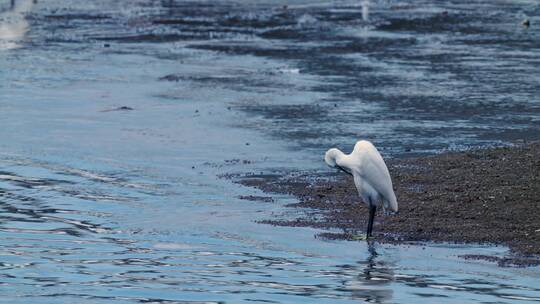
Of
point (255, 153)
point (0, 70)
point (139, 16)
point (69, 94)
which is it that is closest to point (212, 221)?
→ point (255, 153)

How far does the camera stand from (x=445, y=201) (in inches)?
568

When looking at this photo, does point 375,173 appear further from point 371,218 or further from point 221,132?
point 221,132

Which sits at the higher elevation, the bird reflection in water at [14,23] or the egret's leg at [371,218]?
the bird reflection in water at [14,23]

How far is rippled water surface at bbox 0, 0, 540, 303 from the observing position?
11555mm

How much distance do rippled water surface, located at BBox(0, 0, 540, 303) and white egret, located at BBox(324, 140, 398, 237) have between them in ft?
2.17

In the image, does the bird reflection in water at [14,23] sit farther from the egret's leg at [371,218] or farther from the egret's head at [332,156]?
the egret's leg at [371,218]

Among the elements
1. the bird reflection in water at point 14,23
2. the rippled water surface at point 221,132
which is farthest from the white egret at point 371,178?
the bird reflection in water at point 14,23

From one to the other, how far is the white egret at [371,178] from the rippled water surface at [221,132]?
66cm

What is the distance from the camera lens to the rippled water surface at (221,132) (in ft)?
37.9

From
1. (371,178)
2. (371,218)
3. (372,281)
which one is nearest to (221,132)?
(371,178)

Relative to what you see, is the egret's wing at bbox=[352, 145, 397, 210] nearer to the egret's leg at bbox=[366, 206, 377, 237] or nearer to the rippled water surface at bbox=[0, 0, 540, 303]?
the egret's leg at bbox=[366, 206, 377, 237]

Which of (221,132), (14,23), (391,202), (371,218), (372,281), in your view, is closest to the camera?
(372,281)

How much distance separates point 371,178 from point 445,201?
4.56 ft

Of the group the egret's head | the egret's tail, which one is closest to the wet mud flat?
the egret's tail
